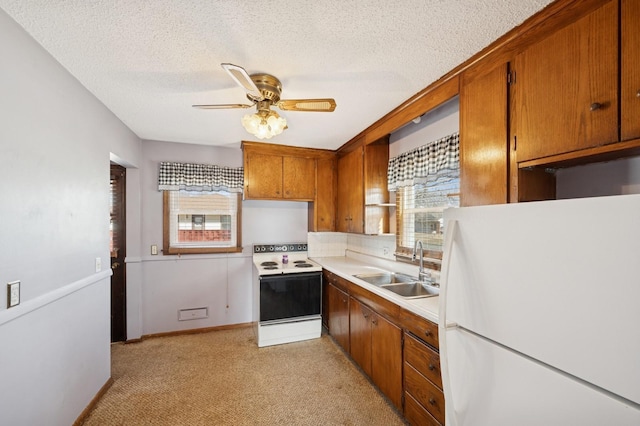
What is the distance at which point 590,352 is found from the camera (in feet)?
2.35

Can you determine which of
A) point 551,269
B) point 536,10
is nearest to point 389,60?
point 536,10

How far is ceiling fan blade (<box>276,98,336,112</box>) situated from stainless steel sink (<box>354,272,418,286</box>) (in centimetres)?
162

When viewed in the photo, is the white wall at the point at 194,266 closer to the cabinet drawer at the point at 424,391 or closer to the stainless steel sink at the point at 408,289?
the stainless steel sink at the point at 408,289

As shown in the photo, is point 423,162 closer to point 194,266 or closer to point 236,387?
point 236,387

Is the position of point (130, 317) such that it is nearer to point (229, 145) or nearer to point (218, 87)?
point (229, 145)

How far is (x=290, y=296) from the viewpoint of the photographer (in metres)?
Result: 3.19

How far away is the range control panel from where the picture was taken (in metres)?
3.76

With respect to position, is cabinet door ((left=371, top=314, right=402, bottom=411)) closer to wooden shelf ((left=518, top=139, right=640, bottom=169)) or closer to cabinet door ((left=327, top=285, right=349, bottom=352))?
cabinet door ((left=327, top=285, right=349, bottom=352))

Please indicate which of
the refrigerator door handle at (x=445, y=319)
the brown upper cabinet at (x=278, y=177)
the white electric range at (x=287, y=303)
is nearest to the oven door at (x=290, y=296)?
the white electric range at (x=287, y=303)

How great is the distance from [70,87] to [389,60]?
2127 mm

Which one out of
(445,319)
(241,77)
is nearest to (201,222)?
→ (241,77)

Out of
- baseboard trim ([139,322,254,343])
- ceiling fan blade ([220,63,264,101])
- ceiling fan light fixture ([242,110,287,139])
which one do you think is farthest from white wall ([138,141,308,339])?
ceiling fan blade ([220,63,264,101])

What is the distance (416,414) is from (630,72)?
2.08 meters

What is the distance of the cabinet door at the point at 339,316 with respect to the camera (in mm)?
2859
